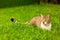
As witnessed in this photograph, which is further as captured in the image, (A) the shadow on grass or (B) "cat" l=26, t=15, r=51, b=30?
(A) the shadow on grass

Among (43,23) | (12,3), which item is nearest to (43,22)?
(43,23)

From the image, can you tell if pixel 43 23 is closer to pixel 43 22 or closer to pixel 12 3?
pixel 43 22

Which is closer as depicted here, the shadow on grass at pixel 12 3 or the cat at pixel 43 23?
the cat at pixel 43 23

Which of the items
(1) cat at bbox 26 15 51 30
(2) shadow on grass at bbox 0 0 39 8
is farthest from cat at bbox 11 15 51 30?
(2) shadow on grass at bbox 0 0 39 8

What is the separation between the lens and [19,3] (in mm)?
19703

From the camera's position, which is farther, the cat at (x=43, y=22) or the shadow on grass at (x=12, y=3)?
the shadow on grass at (x=12, y=3)

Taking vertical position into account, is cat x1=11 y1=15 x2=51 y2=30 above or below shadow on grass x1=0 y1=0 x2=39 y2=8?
above

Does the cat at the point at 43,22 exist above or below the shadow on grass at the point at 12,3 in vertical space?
above

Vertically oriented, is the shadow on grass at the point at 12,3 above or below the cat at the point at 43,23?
below

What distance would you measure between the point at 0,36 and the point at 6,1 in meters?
11.3

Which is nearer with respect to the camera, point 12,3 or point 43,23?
point 43,23

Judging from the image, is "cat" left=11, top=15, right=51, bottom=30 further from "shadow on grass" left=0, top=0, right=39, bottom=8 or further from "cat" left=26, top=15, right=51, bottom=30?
"shadow on grass" left=0, top=0, right=39, bottom=8

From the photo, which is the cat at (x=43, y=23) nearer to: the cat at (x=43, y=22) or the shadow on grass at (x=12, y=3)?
the cat at (x=43, y=22)

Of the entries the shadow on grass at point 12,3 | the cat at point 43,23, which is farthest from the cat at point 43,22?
the shadow on grass at point 12,3
